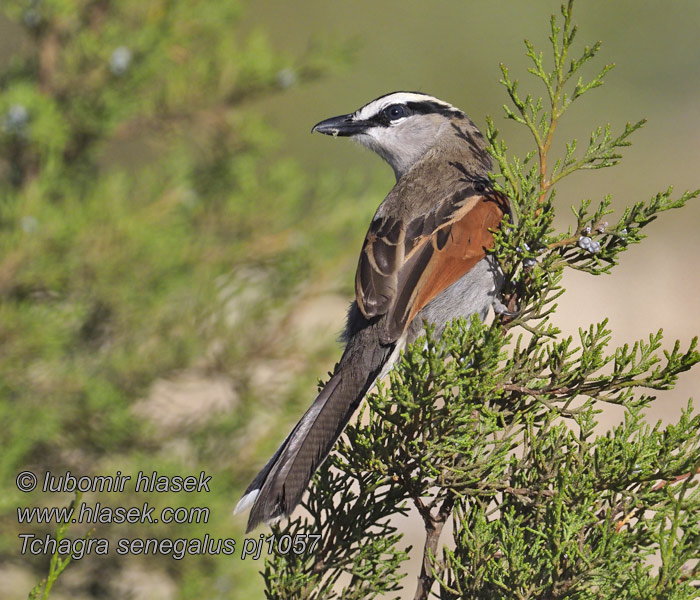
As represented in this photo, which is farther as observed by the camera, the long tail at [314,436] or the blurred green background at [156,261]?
the blurred green background at [156,261]

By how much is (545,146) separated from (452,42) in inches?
331

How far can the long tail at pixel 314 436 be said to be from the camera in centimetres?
195

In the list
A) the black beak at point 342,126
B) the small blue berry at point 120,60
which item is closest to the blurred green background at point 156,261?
the small blue berry at point 120,60

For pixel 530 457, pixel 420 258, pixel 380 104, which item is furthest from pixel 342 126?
pixel 530 457

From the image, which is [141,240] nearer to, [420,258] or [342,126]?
[342,126]

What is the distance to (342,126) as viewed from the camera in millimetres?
3346

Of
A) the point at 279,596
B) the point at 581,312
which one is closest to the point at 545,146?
the point at 279,596

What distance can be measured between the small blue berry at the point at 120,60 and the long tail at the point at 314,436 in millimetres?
1929

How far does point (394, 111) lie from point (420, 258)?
3.69ft

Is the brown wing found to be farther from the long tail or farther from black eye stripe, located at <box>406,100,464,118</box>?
black eye stripe, located at <box>406,100,464,118</box>

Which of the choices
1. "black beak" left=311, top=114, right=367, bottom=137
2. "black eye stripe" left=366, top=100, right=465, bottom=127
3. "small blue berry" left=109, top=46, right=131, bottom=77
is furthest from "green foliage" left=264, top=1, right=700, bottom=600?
"small blue berry" left=109, top=46, right=131, bottom=77

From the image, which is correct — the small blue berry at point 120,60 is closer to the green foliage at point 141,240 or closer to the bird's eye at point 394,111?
the green foliage at point 141,240

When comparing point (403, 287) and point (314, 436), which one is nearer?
point (314, 436)

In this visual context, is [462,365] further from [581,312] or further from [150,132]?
[581,312]
